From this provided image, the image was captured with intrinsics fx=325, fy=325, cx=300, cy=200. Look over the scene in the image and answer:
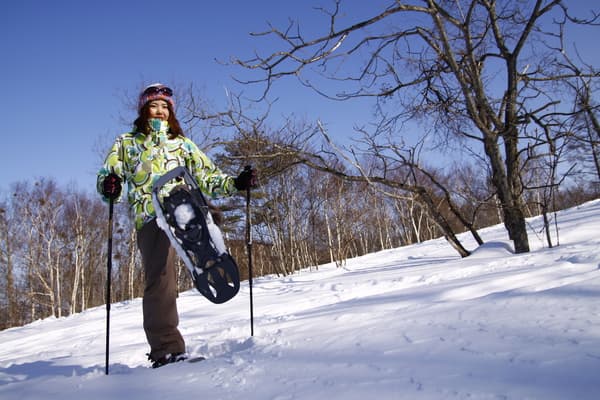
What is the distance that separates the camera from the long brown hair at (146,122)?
231 centimetres

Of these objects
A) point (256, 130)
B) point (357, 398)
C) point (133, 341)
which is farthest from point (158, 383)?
point (256, 130)

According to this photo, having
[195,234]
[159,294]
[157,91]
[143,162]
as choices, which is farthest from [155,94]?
[159,294]

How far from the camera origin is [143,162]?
7.28ft

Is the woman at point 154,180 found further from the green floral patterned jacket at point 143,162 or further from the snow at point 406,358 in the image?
the snow at point 406,358

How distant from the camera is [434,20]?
Result: 15.7 feet

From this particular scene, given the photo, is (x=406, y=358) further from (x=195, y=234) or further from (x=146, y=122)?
(x=146, y=122)

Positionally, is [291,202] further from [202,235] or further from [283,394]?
[283,394]

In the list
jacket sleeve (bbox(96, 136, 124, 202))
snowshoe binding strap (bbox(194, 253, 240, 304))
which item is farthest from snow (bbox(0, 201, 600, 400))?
jacket sleeve (bbox(96, 136, 124, 202))

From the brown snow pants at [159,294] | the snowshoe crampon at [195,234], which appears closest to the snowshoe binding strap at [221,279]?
the snowshoe crampon at [195,234]

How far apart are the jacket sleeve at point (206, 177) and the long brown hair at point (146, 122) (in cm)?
11

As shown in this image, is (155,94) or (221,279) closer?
(221,279)

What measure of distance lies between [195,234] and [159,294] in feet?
1.42

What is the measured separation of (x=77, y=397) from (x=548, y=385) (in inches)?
71.8

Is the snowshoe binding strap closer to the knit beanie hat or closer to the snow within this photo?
the snow
